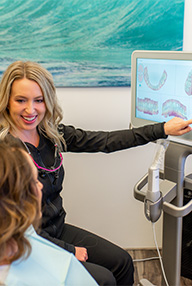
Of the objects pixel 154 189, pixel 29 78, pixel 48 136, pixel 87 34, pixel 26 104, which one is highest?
pixel 87 34

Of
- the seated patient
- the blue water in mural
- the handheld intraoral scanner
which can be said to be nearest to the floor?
the handheld intraoral scanner

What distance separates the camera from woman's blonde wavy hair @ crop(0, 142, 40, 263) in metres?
1.06

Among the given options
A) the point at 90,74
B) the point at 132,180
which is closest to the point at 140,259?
the point at 132,180

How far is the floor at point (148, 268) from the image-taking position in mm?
2434

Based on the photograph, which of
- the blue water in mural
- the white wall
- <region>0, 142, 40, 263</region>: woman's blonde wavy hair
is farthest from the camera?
the white wall

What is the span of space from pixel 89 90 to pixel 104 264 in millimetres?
1111

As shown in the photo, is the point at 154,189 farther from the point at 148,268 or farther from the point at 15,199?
the point at 148,268

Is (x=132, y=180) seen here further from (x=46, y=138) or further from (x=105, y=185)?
(x=46, y=138)

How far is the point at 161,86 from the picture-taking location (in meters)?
1.80

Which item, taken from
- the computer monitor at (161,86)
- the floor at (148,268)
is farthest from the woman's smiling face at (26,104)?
the floor at (148,268)

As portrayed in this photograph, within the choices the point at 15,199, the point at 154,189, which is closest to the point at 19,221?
the point at 15,199

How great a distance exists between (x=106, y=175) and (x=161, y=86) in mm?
1016

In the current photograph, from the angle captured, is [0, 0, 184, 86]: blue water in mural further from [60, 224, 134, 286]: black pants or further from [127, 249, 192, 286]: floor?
[127, 249, 192, 286]: floor

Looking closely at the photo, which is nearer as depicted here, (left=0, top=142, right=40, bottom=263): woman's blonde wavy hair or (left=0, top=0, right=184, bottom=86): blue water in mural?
(left=0, top=142, right=40, bottom=263): woman's blonde wavy hair
